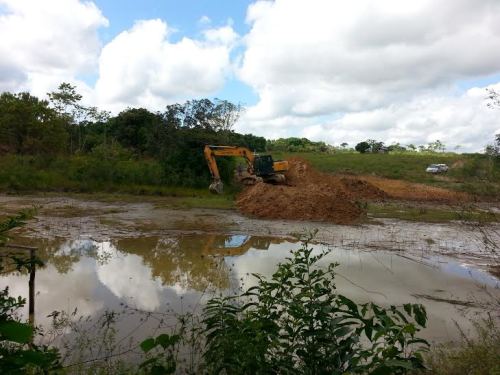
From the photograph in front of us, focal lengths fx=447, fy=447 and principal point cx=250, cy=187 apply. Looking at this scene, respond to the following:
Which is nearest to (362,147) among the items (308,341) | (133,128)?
(133,128)

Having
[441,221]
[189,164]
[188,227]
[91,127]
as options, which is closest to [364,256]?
[188,227]

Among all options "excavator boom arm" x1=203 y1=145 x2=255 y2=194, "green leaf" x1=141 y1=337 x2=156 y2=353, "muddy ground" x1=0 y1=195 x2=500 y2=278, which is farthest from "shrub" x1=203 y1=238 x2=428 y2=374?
"excavator boom arm" x1=203 y1=145 x2=255 y2=194

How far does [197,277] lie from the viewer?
905cm

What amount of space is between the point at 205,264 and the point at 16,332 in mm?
8479

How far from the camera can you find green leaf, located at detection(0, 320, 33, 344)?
5.75ft

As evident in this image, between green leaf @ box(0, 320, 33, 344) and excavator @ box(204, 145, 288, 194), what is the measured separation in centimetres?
2101

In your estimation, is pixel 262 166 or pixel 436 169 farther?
pixel 436 169

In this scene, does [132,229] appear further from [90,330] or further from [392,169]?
[392,169]

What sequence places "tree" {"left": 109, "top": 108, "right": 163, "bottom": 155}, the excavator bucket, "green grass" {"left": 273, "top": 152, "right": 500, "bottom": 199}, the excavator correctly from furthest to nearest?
"tree" {"left": 109, "top": 108, "right": 163, "bottom": 155}, "green grass" {"left": 273, "top": 152, "right": 500, "bottom": 199}, the excavator bucket, the excavator

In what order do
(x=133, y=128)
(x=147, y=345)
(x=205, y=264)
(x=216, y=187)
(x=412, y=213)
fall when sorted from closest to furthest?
1. (x=147, y=345)
2. (x=205, y=264)
3. (x=412, y=213)
4. (x=216, y=187)
5. (x=133, y=128)

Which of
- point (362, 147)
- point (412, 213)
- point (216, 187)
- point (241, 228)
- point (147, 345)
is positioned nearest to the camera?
point (147, 345)

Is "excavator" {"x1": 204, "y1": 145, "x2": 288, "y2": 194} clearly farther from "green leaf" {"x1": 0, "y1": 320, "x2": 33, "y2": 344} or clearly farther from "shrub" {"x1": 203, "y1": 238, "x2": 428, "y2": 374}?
"green leaf" {"x1": 0, "y1": 320, "x2": 33, "y2": 344}

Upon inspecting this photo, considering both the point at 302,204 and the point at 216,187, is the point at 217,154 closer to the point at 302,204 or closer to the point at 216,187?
the point at 216,187

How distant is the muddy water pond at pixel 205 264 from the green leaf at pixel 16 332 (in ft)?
14.5
